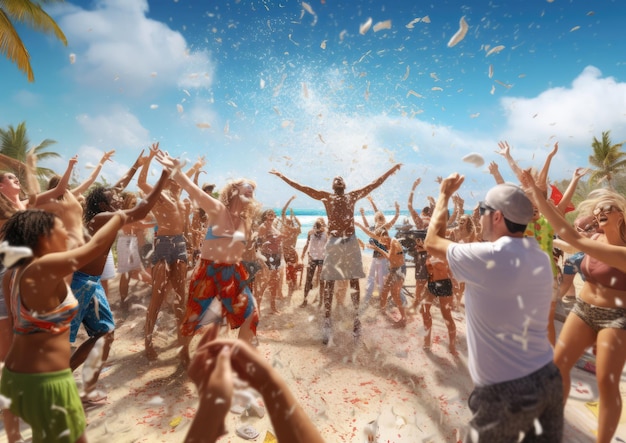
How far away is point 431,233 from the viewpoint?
2221mm

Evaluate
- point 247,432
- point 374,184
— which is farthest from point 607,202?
point 247,432

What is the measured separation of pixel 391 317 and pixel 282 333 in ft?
7.81

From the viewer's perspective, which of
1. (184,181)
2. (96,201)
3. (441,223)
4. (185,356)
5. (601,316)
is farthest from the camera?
(185,356)

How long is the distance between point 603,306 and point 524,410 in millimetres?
1700

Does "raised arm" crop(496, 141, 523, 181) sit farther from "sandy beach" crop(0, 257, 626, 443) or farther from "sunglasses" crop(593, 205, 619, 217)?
"sandy beach" crop(0, 257, 626, 443)

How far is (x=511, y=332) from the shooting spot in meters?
1.83

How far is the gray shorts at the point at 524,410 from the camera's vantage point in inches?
68.2

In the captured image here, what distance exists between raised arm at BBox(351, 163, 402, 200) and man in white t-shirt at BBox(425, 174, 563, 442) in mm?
3667

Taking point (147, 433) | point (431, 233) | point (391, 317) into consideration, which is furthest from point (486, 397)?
point (391, 317)

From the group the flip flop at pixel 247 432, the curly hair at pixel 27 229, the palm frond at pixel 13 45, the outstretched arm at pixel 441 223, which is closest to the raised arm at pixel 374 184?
the outstretched arm at pixel 441 223

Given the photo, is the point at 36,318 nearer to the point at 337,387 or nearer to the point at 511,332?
the point at 511,332

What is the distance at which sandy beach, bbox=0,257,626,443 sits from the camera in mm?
3268

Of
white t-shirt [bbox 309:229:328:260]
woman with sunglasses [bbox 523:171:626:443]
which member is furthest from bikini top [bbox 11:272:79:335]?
white t-shirt [bbox 309:229:328:260]

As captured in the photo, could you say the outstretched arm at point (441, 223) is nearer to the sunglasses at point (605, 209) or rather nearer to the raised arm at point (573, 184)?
the sunglasses at point (605, 209)
